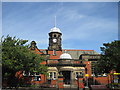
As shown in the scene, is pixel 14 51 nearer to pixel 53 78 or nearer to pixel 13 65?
pixel 13 65

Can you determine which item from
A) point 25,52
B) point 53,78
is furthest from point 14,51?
point 53,78

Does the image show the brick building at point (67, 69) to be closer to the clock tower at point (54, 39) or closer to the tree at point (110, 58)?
the tree at point (110, 58)

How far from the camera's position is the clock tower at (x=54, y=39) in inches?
1740

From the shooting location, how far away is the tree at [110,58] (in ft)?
77.0

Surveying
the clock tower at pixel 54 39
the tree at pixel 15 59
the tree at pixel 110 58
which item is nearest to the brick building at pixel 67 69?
the tree at pixel 110 58

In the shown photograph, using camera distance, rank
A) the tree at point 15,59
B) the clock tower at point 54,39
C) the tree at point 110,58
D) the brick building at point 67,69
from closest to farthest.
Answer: the tree at point 15,59 < the tree at point 110,58 < the brick building at point 67,69 < the clock tower at point 54,39

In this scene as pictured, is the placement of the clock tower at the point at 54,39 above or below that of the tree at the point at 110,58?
above

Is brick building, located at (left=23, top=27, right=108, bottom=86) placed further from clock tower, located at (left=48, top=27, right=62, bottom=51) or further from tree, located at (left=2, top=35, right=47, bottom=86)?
tree, located at (left=2, top=35, right=47, bottom=86)

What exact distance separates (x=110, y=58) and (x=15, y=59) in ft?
43.0

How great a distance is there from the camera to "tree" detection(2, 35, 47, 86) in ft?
73.0

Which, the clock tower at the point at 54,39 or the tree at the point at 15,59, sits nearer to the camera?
the tree at the point at 15,59

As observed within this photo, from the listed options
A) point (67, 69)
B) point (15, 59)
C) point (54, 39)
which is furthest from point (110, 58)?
point (54, 39)

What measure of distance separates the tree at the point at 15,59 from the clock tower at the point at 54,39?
62.2 ft

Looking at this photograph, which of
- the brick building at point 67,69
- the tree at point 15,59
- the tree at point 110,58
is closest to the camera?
the tree at point 15,59
